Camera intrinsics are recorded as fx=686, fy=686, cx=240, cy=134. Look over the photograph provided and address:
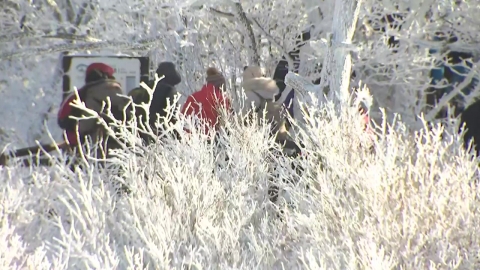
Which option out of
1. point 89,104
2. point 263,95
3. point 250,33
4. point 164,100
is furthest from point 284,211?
point 250,33

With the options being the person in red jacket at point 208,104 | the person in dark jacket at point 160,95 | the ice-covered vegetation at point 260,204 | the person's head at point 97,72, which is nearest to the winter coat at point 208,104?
the person in red jacket at point 208,104

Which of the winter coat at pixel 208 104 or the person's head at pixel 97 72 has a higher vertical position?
the person's head at pixel 97 72

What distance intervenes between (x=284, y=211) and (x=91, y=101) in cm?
219

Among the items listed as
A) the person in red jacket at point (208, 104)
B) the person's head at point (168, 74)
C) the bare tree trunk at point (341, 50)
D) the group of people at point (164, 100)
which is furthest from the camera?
the person's head at point (168, 74)

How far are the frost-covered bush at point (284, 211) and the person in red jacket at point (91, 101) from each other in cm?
74

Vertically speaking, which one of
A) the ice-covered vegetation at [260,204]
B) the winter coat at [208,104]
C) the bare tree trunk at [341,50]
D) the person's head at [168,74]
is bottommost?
the ice-covered vegetation at [260,204]

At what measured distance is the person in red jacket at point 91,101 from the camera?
5656 millimetres

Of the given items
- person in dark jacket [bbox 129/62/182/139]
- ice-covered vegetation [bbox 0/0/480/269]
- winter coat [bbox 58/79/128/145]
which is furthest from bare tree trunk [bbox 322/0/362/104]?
winter coat [bbox 58/79/128/145]

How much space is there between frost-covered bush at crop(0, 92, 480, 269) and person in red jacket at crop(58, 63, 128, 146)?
29.2 inches

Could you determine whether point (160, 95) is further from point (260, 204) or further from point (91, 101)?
point (260, 204)

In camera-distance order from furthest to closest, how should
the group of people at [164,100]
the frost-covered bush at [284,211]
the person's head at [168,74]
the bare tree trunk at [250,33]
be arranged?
the bare tree trunk at [250,33] → the person's head at [168,74] → the group of people at [164,100] → the frost-covered bush at [284,211]

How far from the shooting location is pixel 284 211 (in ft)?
13.9

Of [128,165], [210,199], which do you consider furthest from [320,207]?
[128,165]

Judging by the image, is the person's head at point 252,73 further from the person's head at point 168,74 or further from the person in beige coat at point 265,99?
the person's head at point 168,74
